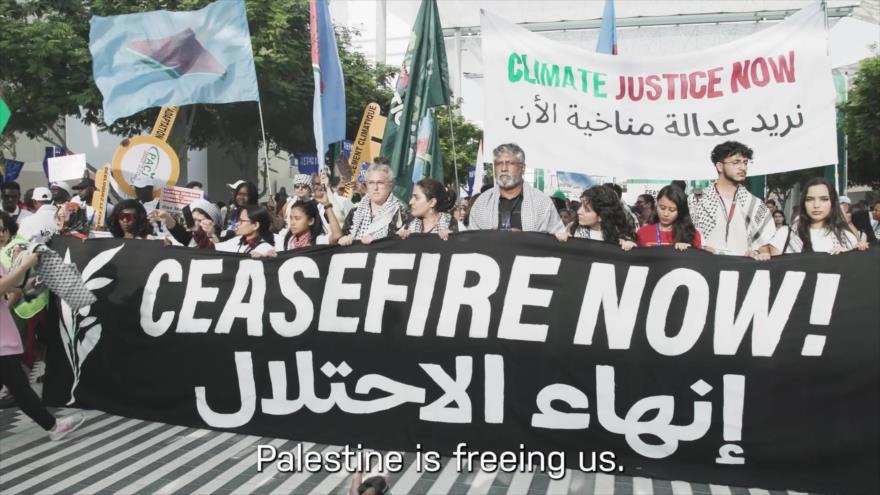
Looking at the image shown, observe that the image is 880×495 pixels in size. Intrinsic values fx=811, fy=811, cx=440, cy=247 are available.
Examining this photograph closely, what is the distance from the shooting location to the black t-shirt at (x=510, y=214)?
521 cm

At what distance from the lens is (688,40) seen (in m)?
40.1

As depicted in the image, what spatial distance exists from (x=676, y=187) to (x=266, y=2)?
56.0 ft

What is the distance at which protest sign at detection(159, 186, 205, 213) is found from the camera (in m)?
8.45

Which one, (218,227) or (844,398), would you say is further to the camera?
(218,227)

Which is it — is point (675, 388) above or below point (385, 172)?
below

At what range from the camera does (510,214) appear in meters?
5.25

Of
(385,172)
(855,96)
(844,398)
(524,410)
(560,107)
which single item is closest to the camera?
(844,398)

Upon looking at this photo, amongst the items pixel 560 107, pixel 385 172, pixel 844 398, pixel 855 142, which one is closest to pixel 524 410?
pixel 844 398

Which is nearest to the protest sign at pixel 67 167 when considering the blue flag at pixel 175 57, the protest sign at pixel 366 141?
the blue flag at pixel 175 57

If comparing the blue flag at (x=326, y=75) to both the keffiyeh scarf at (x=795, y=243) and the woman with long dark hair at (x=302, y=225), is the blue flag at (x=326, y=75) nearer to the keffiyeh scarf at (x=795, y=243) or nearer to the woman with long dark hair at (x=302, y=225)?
the woman with long dark hair at (x=302, y=225)

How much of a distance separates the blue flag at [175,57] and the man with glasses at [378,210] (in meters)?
2.17

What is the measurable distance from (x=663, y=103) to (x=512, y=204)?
150 cm

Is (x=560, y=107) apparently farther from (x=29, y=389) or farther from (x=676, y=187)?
(x=29, y=389)

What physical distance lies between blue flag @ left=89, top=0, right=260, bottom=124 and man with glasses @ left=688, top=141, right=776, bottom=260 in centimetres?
405
